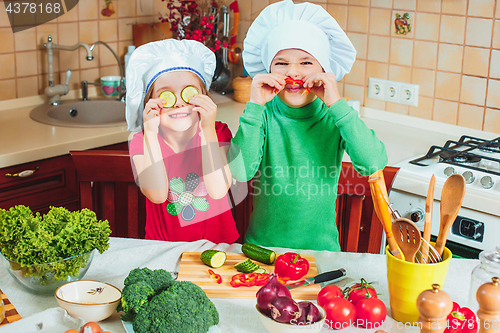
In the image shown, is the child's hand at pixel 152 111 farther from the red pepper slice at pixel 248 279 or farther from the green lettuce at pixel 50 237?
the red pepper slice at pixel 248 279

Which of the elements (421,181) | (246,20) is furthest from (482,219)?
(246,20)

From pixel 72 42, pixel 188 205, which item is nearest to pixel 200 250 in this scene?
pixel 188 205

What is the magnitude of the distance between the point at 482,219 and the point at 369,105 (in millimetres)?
871

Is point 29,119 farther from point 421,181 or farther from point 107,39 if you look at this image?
point 421,181

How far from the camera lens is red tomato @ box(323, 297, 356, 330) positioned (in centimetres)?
83

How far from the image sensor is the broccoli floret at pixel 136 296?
79 centimetres

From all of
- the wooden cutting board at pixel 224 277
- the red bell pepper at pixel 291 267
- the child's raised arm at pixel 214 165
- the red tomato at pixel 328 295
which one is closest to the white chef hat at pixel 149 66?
the child's raised arm at pixel 214 165

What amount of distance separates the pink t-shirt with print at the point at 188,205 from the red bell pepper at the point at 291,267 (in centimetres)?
32

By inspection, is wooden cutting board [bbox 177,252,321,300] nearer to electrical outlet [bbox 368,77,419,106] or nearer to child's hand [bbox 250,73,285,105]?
child's hand [bbox 250,73,285,105]

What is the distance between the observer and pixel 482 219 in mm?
1440

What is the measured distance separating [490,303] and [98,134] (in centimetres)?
156

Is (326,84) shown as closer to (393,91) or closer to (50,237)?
(50,237)

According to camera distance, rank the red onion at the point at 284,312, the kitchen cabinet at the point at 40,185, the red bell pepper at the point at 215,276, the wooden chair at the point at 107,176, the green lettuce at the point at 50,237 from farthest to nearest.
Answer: the kitchen cabinet at the point at 40,185 < the wooden chair at the point at 107,176 < the red bell pepper at the point at 215,276 < the green lettuce at the point at 50,237 < the red onion at the point at 284,312

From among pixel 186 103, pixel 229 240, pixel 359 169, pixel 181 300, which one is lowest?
pixel 229 240
